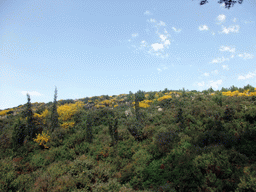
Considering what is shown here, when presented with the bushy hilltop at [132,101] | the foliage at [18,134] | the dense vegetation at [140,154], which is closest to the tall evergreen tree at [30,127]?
the dense vegetation at [140,154]

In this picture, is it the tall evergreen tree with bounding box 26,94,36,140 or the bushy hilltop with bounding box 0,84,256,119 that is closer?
the tall evergreen tree with bounding box 26,94,36,140

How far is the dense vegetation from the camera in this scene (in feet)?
17.0

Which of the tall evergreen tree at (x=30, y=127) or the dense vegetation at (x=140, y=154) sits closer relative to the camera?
the dense vegetation at (x=140, y=154)

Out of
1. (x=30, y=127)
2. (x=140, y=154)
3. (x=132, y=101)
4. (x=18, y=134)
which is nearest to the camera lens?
(x=140, y=154)

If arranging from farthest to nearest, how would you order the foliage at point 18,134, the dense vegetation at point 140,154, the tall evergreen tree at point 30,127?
the tall evergreen tree at point 30,127 < the foliage at point 18,134 < the dense vegetation at point 140,154

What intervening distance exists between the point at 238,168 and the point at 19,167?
11.7m

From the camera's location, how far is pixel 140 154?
802 cm

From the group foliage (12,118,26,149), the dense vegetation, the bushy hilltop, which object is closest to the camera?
the dense vegetation

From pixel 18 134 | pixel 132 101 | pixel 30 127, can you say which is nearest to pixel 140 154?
pixel 18 134

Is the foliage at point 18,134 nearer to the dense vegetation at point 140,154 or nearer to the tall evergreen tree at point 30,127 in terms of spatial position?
the dense vegetation at point 140,154

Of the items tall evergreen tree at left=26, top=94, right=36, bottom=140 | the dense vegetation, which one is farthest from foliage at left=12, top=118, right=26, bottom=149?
tall evergreen tree at left=26, top=94, right=36, bottom=140

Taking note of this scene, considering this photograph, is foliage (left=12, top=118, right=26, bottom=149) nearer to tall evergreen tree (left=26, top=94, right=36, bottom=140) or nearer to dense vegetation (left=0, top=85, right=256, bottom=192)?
dense vegetation (left=0, top=85, right=256, bottom=192)

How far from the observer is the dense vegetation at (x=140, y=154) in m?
5.17

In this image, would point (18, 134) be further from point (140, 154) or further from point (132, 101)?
point (132, 101)
